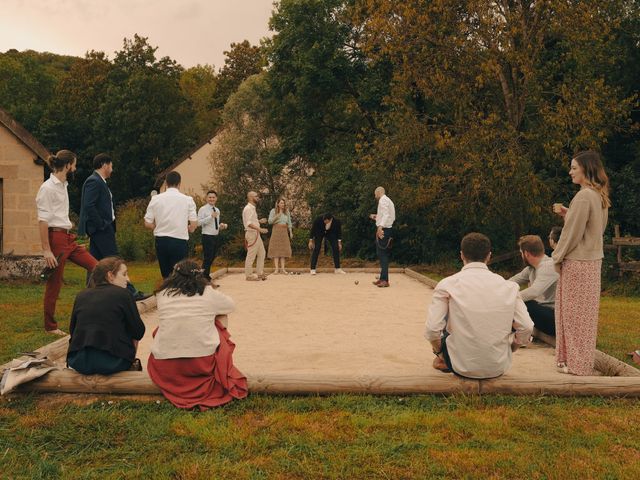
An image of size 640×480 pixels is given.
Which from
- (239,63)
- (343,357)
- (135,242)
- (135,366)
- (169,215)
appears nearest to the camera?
(135,366)

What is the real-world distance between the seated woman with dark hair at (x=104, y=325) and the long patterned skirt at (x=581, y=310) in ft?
12.2

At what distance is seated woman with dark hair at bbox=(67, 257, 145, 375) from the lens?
17.3 feet

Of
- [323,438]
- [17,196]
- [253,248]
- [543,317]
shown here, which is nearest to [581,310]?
[543,317]

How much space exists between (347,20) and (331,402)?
22735 millimetres

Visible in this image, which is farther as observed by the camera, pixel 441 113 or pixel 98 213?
pixel 441 113

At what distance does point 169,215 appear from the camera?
9.30 metres

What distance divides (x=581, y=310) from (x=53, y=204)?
235 inches

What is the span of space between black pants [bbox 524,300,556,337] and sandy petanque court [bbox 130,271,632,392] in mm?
198

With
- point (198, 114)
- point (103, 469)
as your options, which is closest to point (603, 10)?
point (103, 469)

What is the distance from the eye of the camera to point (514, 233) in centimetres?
2002

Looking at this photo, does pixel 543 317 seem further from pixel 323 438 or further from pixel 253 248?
pixel 253 248

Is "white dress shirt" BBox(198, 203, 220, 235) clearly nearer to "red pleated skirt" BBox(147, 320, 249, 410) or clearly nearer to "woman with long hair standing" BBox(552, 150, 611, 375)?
"red pleated skirt" BBox(147, 320, 249, 410)

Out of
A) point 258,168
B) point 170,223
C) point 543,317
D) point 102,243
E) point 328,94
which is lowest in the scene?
point 543,317

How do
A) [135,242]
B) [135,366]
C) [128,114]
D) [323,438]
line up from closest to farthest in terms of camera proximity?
[323,438], [135,366], [135,242], [128,114]
